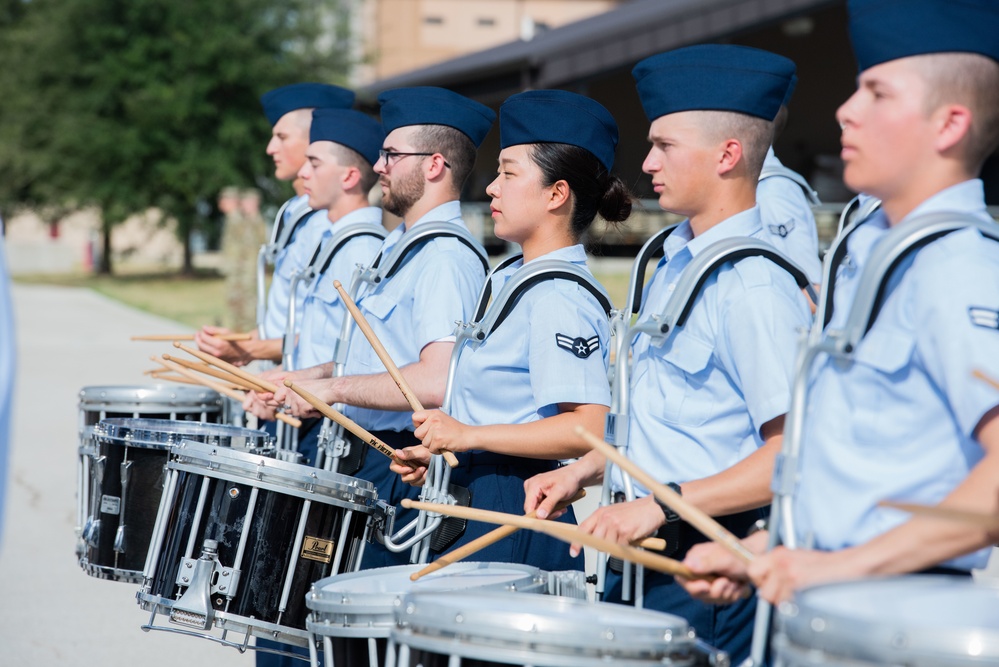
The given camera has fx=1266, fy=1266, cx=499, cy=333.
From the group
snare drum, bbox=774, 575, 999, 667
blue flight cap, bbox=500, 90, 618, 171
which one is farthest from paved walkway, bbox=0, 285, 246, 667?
blue flight cap, bbox=500, 90, 618, 171

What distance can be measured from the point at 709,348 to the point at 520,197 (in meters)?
0.88

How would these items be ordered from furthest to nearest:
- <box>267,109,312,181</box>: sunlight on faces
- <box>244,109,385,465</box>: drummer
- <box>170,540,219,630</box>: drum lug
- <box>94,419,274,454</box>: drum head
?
<box>267,109,312,181</box>: sunlight on faces, <box>244,109,385,465</box>: drummer, <box>94,419,274,454</box>: drum head, <box>170,540,219,630</box>: drum lug

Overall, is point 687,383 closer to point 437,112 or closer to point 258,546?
point 258,546

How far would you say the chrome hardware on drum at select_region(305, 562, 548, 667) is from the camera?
92.7 inches

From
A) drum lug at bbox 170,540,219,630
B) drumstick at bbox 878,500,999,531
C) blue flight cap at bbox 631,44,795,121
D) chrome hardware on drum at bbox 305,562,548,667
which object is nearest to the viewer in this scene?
drumstick at bbox 878,500,999,531

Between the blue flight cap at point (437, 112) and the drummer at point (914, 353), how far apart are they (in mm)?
2095

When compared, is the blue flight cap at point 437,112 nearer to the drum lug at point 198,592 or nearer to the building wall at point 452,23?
the drum lug at point 198,592

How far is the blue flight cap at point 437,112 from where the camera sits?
4.03 m

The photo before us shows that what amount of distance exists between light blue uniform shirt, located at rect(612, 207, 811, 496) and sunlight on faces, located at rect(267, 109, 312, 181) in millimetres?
3278

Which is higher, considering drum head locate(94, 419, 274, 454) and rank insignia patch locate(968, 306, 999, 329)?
rank insignia patch locate(968, 306, 999, 329)

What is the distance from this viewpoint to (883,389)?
195 centimetres

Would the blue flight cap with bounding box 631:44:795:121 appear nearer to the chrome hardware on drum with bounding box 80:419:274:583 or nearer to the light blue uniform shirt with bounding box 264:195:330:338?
the chrome hardware on drum with bounding box 80:419:274:583

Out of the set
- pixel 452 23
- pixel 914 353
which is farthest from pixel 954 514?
pixel 452 23

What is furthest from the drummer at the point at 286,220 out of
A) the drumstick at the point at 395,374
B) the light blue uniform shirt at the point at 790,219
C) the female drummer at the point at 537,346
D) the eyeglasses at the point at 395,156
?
the female drummer at the point at 537,346
